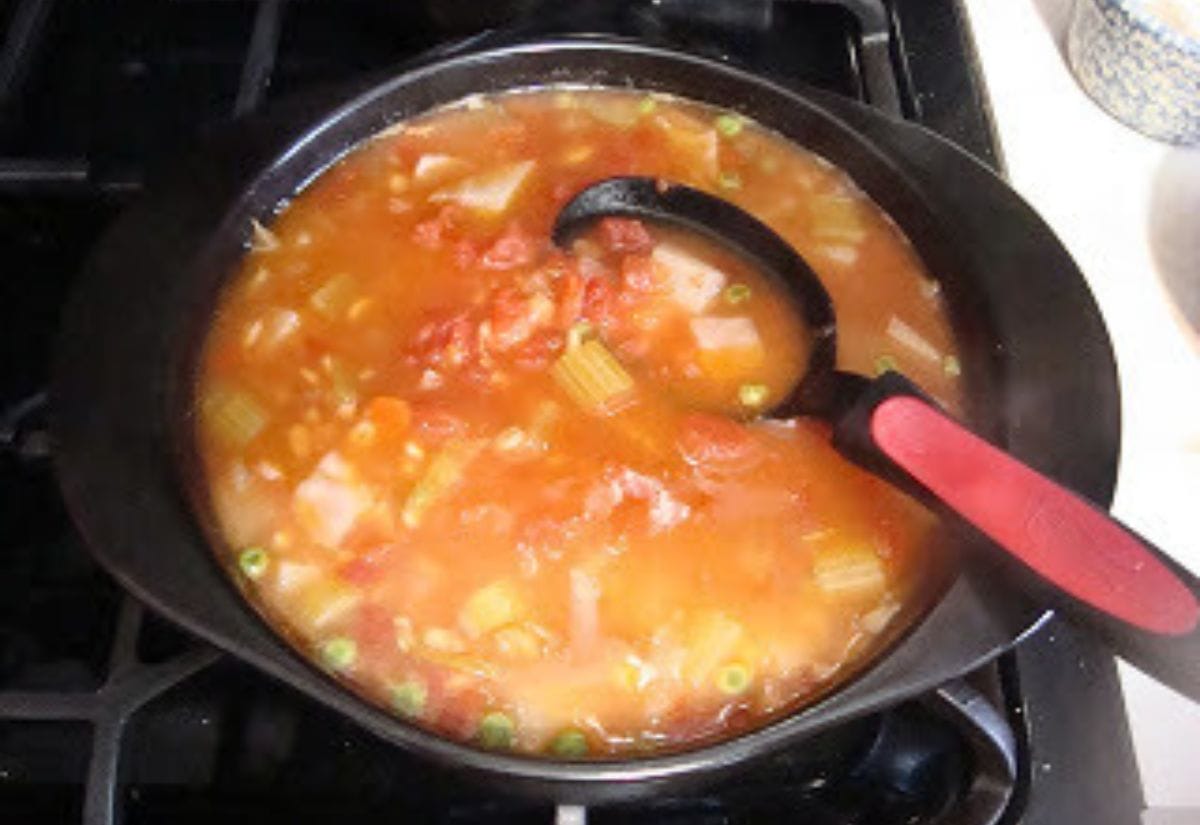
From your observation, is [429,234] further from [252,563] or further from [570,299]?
[252,563]

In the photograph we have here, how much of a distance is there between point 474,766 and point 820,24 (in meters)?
1.15

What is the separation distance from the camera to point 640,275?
54.1 inches

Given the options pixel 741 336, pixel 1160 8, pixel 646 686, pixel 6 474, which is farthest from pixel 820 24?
pixel 6 474

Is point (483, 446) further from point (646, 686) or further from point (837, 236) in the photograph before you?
point (837, 236)

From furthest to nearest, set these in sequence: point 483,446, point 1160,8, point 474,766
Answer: point 1160,8
point 483,446
point 474,766

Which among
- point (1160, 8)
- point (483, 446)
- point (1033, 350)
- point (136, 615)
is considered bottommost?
point (136, 615)

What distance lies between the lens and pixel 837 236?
1.43m

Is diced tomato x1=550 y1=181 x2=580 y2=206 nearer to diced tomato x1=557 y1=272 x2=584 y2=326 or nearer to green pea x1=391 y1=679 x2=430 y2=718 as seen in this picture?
diced tomato x1=557 y1=272 x2=584 y2=326

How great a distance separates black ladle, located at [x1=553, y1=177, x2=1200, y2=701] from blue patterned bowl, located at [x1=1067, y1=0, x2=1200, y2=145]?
0.67 meters

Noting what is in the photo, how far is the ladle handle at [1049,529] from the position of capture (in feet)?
3.29

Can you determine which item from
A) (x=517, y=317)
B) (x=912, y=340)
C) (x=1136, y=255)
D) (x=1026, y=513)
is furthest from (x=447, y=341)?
(x=1136, y=255)

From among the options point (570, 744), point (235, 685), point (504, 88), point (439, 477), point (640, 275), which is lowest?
point (235, 685)

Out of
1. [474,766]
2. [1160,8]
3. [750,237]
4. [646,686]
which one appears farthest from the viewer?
[1160,8]

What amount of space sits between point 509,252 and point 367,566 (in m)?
0.36
